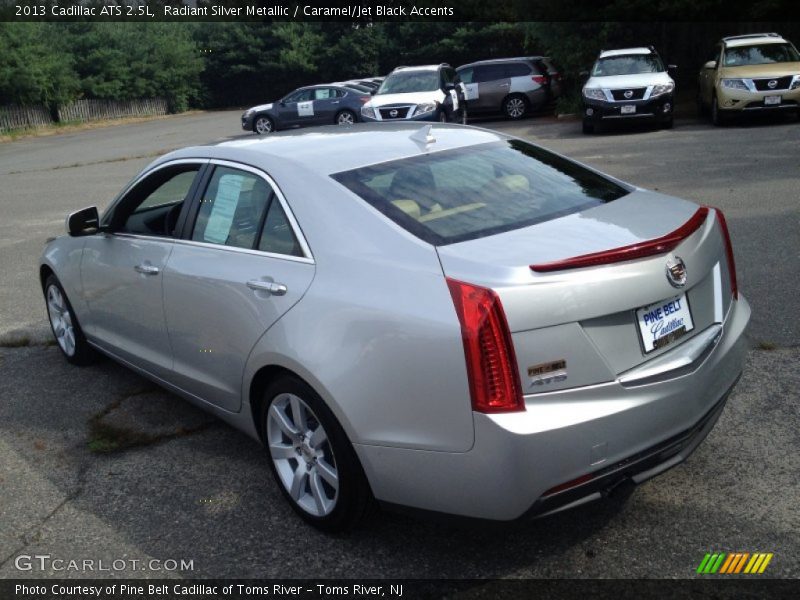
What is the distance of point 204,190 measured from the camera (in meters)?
4.49

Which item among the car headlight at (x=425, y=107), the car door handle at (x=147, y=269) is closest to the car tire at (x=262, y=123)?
the car headlight at (x=425, y=107)

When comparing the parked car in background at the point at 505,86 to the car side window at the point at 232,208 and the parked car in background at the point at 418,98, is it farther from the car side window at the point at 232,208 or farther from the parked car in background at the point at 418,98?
the car side window at the point at 232,208

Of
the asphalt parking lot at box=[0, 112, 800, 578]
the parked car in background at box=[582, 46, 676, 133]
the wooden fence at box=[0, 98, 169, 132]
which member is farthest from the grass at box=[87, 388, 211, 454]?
the wooden fence at box=[0, 98, 169, 132]

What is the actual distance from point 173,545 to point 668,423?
82.7 inches

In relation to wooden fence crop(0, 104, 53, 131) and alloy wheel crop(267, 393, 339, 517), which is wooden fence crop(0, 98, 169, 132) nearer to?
wooden fence crop(0, 104, 53, 131)

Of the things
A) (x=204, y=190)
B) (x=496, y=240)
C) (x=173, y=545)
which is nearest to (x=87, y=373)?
(x=204, y=190)

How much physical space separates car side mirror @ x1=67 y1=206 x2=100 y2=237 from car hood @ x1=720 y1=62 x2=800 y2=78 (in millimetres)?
15124

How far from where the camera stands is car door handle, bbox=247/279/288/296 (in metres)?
3.67

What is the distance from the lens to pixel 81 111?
47156 millimetres

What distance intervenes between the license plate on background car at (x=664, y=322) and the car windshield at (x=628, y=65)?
17.0m

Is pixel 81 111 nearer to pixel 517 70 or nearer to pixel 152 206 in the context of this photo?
pixel 517 70

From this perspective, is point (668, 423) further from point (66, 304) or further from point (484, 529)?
point (66, 304)

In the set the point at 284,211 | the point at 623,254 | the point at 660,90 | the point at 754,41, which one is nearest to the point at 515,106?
the point at 660,90

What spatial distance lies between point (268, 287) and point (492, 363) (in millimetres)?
1198
